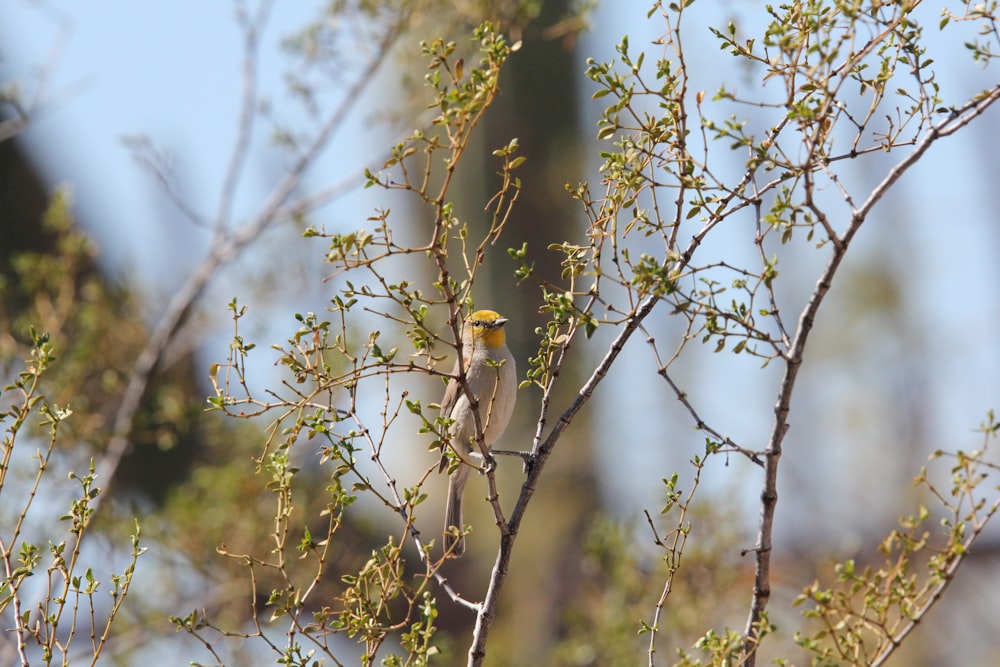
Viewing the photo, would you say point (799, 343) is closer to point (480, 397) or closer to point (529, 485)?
point (529, 485)

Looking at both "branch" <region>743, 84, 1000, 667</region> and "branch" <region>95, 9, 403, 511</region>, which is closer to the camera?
"branch" <region>743, 84, 1000, 667</region>

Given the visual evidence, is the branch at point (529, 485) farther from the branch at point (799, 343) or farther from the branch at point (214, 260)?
the branch at point (214, 260)

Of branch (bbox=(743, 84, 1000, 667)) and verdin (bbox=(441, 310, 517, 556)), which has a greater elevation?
verdin (bbox=(441, 310, 517, 556))

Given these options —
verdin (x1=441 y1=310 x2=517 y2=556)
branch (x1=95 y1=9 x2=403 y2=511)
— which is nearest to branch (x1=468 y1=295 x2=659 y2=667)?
verdin (x1=441 y1=310 x2=517 y2=556)

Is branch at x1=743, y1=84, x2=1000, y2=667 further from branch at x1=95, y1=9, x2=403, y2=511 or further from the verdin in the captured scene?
branch at x1=95, y1=9, x2=403, y2=511

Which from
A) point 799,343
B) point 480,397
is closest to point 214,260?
point 480,397

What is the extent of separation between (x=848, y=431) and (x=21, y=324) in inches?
295

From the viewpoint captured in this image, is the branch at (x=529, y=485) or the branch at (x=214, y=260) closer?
the branch at (x=529, y=485)

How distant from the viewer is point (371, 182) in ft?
6.26

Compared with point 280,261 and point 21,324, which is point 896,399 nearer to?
point 280,261

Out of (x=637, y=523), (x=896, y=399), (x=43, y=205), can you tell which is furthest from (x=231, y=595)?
(x=896, y=399)

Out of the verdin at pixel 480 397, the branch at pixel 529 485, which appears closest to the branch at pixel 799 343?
the branch at pixel 529 485

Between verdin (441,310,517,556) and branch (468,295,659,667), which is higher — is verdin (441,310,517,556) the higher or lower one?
the higher one

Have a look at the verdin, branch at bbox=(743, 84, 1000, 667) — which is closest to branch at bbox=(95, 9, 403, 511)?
the verdin
